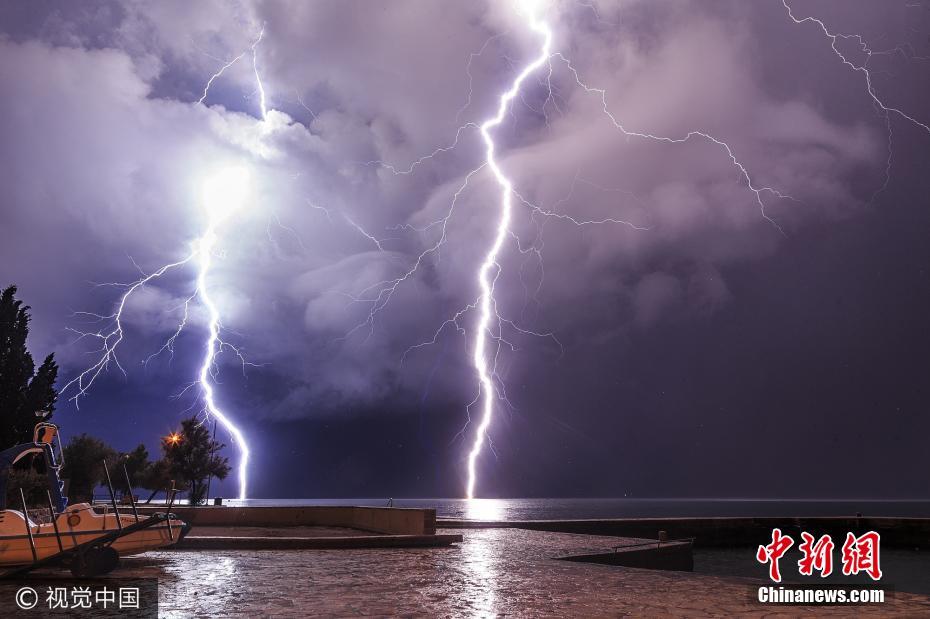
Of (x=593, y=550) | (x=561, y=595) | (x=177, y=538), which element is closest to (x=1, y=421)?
(x=177, y=538)

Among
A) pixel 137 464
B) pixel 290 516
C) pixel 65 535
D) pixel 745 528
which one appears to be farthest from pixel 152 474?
pixel 65 535

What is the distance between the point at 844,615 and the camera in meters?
7.02

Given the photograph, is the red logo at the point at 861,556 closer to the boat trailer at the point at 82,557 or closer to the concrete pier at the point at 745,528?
the boat trailer at the point at 82,557

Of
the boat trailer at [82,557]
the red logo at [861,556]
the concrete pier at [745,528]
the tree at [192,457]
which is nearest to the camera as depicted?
the red logo at [861,556]

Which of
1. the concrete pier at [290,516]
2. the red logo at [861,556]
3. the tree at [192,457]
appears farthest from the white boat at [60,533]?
the tree at [192,457]

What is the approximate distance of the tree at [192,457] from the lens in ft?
162

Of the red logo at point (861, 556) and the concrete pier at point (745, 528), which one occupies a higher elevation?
the red logo at point (861, 556)

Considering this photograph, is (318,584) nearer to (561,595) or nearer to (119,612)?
(119,612)

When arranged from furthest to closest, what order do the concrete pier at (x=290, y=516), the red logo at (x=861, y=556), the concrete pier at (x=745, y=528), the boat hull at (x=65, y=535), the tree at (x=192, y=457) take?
the tree at (x=192, y=457) < the concrete pier at (x=745, y=528) < the concrete pier at (x=290, y=516) < the boat hull at (x=65, y=535) < the red logo at (x=861, y=556)

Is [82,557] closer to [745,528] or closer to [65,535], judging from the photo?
[65,535]

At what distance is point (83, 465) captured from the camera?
4256cm

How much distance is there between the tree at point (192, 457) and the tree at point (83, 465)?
5643 mm

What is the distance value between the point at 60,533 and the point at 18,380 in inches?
1027

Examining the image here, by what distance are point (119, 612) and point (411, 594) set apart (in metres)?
3.21
